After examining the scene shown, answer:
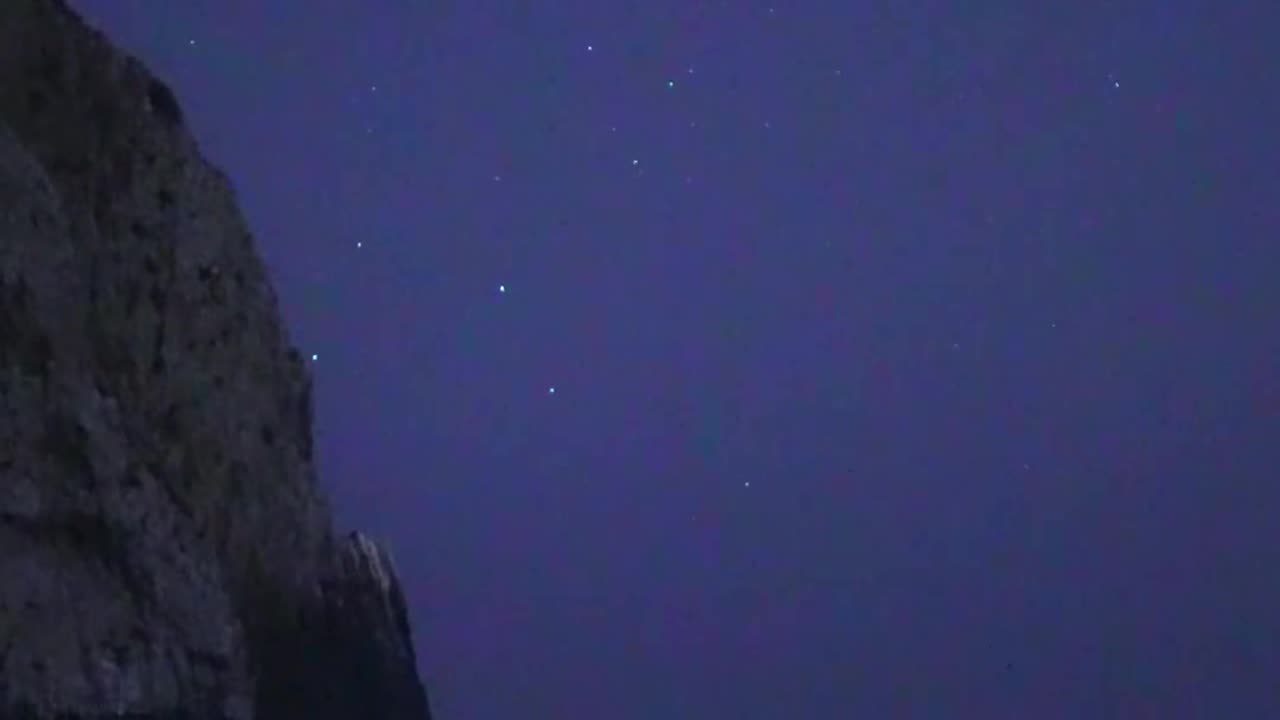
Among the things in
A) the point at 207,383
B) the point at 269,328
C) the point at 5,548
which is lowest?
the point at 5,548

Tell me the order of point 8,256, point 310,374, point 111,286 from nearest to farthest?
point 8,256
point 111,286
point 310,374

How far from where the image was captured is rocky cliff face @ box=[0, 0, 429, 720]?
13.0m

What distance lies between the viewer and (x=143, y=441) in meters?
14.8

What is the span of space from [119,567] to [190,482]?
1.72 metres

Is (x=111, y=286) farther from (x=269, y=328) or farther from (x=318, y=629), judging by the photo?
(x=318, y=629)

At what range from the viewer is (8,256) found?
516 inches

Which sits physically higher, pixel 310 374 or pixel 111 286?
pixel 310 374

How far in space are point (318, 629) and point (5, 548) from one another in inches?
212

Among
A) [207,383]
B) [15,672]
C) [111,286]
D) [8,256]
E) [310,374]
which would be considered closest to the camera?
[15,672]

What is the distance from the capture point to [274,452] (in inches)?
680

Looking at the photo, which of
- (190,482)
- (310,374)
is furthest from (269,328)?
(190,482)

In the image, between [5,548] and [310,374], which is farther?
[310,374]

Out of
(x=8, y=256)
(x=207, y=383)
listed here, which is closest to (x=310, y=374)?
(x=207, y=383)

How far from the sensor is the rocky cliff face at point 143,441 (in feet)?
42.6
